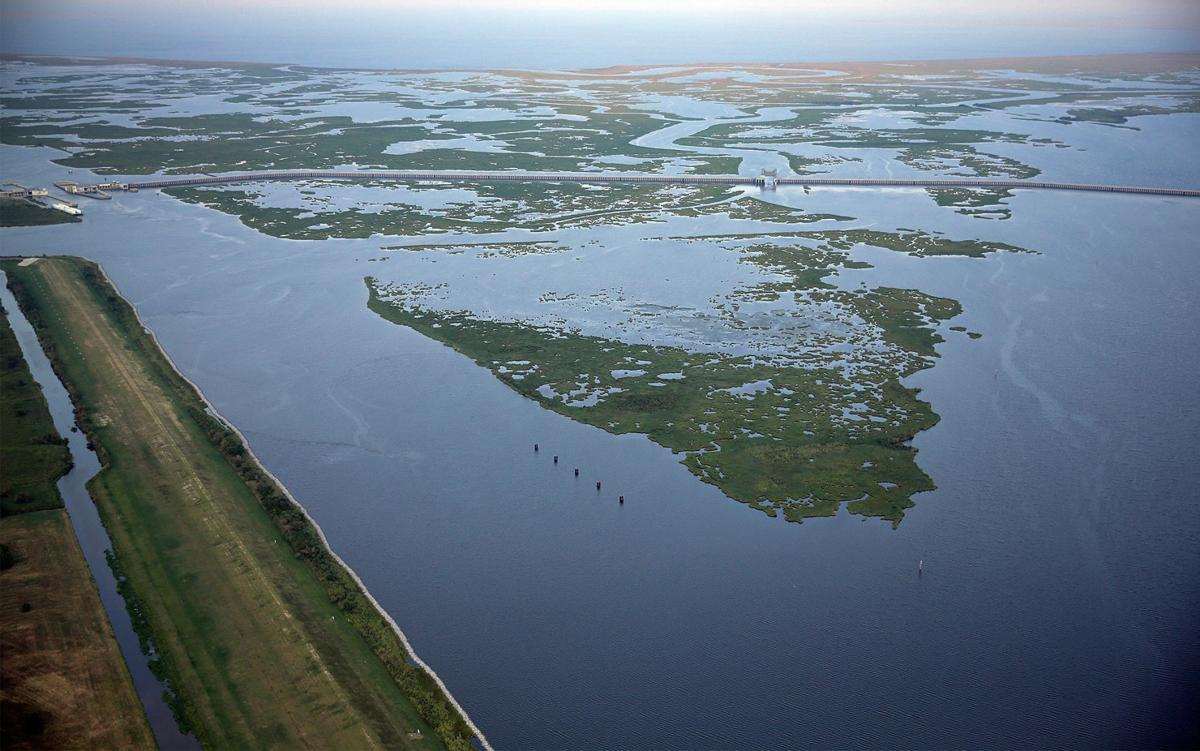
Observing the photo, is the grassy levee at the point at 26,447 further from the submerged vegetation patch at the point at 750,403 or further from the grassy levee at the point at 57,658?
the submerged vegetation patch at the point at 750,403

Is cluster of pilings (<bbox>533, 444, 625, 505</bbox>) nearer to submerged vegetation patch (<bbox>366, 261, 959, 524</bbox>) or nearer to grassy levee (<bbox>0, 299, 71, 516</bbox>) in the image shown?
submerged vegetation patch (<bbox>366, 261, 959, 524</bbox>)

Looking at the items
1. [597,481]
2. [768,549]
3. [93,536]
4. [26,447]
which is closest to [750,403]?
[597,481]

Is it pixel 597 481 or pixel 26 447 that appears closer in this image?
pixel 597 481

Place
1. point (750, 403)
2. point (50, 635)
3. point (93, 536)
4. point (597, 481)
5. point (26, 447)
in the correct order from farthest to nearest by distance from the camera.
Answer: point (750, 403)
point (26, 447)
point (597, 481)
point (93, 536)
point (50, 635)

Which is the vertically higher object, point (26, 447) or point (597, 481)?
point (26, 447)

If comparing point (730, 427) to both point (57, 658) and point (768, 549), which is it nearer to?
point (768, 549)

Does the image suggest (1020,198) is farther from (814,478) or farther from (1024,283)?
(814,478)
